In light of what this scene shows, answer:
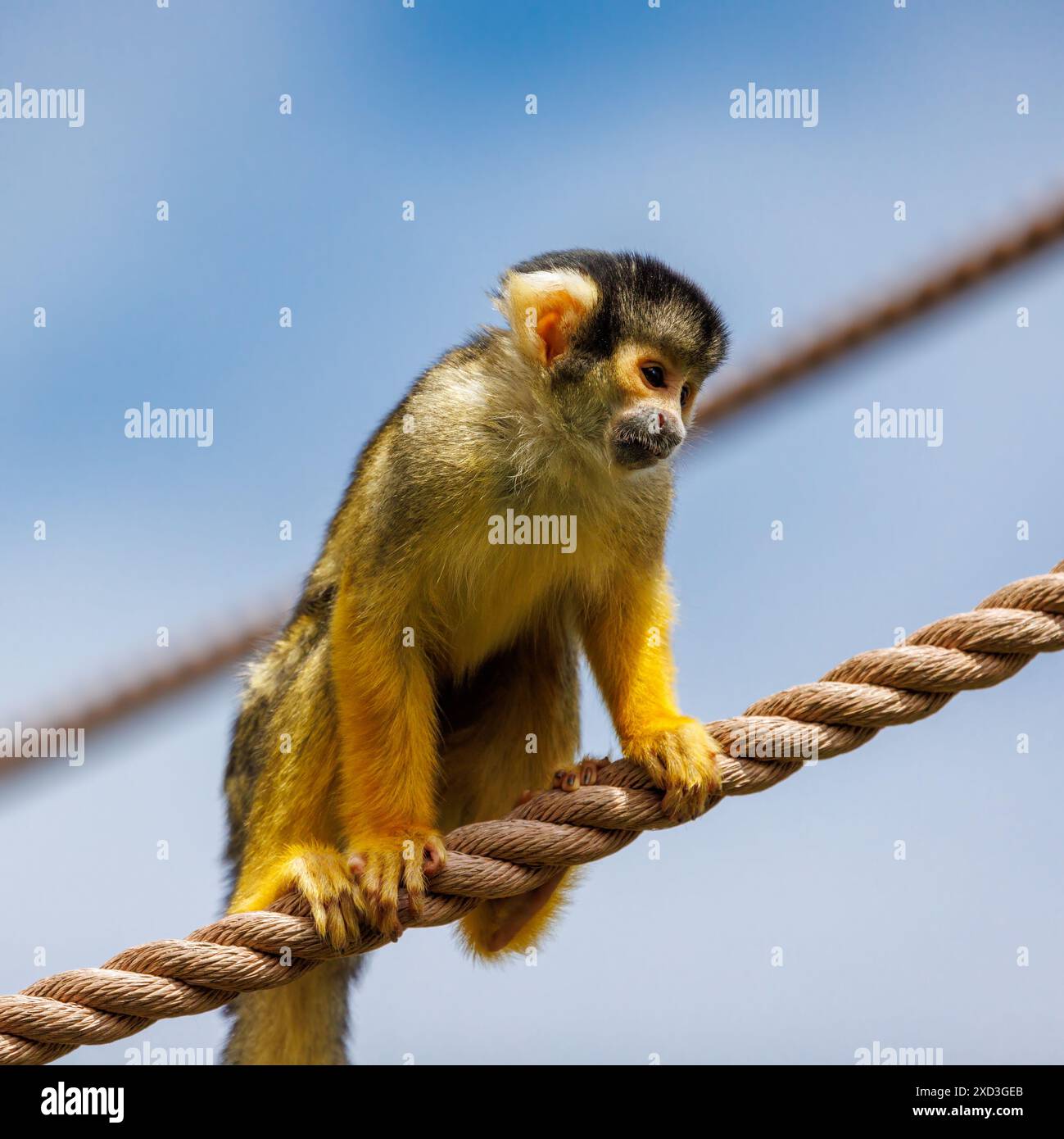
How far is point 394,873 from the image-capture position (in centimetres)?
331

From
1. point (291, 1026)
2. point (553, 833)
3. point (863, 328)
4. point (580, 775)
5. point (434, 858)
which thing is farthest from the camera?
point (863, 328)

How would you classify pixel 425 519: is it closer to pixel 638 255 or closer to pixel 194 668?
pixel 638 255

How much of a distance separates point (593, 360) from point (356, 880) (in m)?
1.84

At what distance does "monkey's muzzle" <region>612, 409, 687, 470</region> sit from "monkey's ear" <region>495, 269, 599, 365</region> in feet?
1.30

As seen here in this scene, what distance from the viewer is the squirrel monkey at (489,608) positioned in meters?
3.64

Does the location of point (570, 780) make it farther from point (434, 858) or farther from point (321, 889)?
point (321, 889)

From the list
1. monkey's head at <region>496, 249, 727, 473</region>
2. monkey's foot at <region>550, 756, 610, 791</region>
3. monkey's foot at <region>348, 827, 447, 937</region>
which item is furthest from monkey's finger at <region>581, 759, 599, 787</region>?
monkey's head at <region>496, 249, 727, 473</region>

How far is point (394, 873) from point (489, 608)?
0.96m

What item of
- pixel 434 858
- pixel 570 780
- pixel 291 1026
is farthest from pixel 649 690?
pixel 291 1026

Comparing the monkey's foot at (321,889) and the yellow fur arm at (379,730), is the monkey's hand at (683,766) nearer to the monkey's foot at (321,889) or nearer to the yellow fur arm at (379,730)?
the yellow fur arm at (379,730)

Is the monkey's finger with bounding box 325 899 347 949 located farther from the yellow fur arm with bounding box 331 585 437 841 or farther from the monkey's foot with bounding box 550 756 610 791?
the monkey's foot with bounding box 550 756 610 791

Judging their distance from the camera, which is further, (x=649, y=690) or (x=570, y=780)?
(x=649, y=690)

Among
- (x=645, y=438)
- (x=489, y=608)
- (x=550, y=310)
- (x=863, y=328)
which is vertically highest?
(x=863, y=328)

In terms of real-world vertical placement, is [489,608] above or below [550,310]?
below
